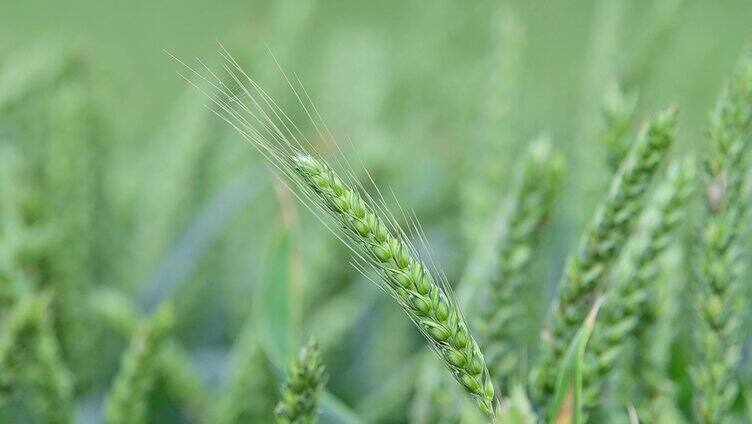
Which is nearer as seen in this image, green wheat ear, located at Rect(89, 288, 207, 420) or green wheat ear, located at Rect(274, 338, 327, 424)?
green wheat ear, located at Rect(274, 338, 327, 424)

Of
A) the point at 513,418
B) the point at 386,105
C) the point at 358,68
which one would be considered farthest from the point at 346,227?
the point at 358,68

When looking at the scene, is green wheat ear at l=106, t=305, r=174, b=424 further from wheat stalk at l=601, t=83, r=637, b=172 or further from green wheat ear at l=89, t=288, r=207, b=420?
wheat stalk at l=601, t=83, r=637, b=172

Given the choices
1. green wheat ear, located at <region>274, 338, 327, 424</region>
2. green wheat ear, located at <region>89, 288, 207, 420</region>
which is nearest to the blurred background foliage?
green wheat ear, located at <region>89, 288, 207, 420</region>

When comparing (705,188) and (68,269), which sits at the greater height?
(68,269)

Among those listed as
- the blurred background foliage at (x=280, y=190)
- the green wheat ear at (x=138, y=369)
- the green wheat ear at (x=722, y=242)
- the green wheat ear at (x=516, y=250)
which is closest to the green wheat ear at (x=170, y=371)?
the blurred background foliage at (x=280, y=190)

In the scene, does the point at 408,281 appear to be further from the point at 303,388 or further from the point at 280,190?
the point at 280,190

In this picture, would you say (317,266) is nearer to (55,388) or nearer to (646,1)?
(55,388)
